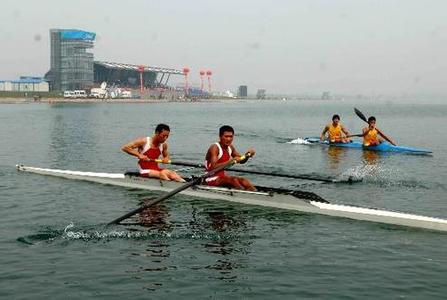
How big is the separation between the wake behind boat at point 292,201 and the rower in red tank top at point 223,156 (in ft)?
0.82

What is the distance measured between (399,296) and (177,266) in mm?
4197

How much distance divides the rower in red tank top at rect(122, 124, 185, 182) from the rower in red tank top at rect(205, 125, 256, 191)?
4.63 ft

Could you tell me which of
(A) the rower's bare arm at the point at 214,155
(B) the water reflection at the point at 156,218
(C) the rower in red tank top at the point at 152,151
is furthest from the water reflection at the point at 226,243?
(C) the rower in red tank top at the point at 152,151

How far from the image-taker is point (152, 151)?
55.9ft

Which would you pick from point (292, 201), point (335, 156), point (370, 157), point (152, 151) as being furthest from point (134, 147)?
point (370, 157)

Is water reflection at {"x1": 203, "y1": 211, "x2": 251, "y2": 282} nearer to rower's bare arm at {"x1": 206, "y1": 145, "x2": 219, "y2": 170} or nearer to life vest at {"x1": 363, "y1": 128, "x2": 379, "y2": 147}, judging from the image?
rower's bare arm at {"x1": 206, "y1": 145, "x2": 219, "y2": 170}

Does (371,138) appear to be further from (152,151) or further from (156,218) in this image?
(156,218)

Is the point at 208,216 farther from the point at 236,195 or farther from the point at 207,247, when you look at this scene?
the point at 207,247

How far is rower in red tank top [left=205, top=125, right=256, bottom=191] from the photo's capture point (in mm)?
14924

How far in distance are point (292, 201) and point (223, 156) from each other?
2.33 m

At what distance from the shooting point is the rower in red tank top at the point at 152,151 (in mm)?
16359

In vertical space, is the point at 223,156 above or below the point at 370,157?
above

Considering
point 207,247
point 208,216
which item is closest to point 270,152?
point 208,216

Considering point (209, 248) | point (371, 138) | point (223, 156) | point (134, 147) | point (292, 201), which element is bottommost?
point (209, 248)
